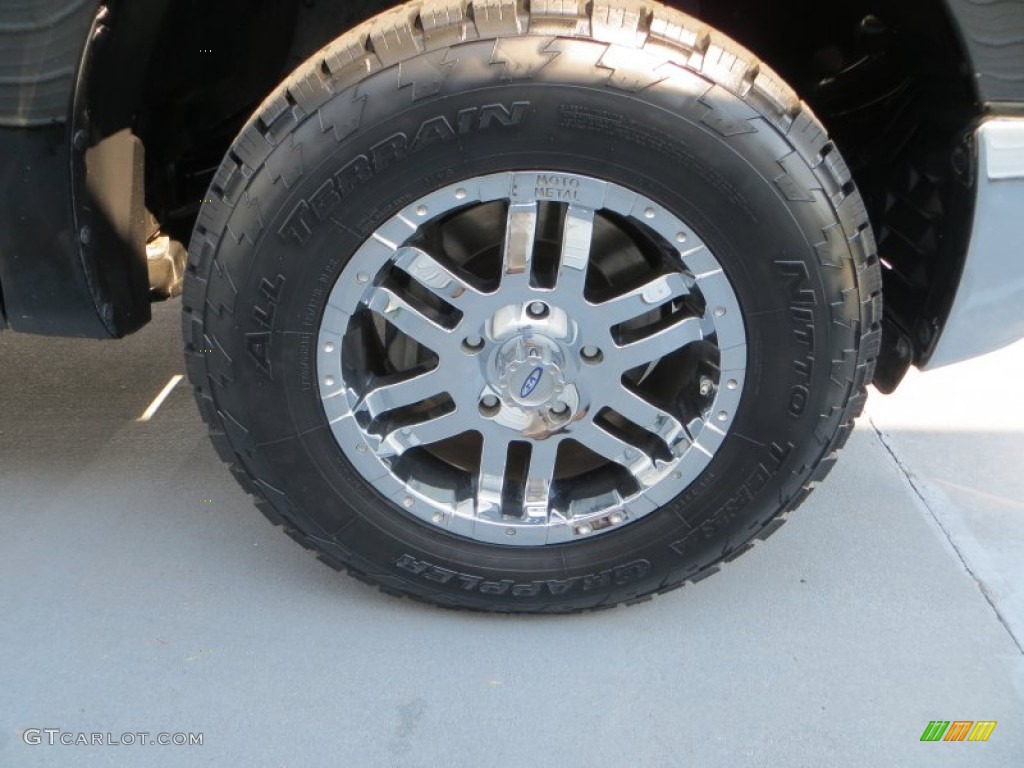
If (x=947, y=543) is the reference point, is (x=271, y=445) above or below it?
below

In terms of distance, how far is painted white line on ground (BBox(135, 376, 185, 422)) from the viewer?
2.54 metres

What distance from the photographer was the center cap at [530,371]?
5.46ft

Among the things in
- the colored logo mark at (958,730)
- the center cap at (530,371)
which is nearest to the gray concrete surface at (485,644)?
the colored logo mark at (958,730)

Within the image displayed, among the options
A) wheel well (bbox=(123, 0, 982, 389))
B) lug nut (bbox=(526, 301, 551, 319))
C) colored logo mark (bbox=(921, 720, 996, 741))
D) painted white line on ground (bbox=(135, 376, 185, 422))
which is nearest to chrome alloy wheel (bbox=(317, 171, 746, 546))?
lug nut (bbox=(526, 301, 551, 319))

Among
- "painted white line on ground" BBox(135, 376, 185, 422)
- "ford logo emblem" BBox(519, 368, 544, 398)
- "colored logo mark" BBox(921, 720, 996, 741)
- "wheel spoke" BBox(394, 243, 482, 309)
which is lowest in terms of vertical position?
"painted white line on ground" BBox(135, 376, 185, 422)

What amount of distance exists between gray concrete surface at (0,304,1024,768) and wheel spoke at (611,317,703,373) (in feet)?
1.86

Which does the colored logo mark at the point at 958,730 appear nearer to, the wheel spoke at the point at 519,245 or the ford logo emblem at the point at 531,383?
the ford logo emblem at the point at 531,383

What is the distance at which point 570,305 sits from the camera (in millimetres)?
1648

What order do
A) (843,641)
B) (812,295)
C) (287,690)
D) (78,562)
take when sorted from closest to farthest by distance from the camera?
Answer: 1. (812,295)
2. (287,690)
3. (843,641)
4. (78,562)

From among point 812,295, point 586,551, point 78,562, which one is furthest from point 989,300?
point 78,562

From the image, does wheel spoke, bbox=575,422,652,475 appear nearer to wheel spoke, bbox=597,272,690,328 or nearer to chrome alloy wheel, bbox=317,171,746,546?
chrome alloy wheel, bbox=317,171,746,546

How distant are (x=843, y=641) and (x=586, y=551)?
1.81ft

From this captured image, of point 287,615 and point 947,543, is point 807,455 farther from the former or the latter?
point 287,615

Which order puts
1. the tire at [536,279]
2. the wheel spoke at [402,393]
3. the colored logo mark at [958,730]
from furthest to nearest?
the wheel spoke at [402,393], the colored logo mark at [958,730], the tire at [536,279]
